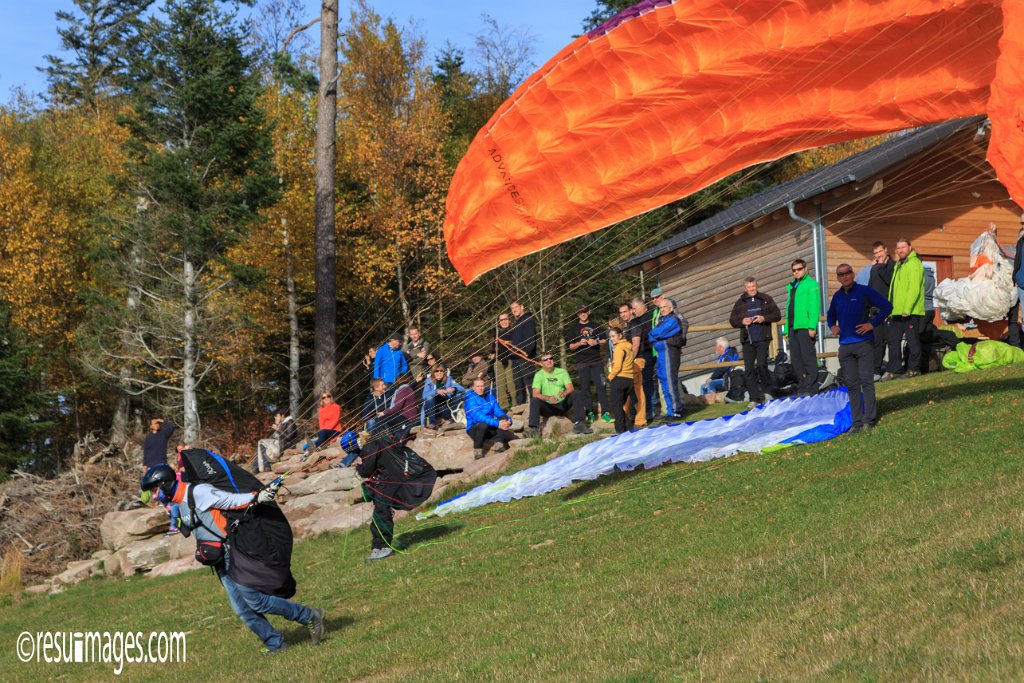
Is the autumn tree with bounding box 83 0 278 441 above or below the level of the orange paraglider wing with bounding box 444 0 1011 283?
above

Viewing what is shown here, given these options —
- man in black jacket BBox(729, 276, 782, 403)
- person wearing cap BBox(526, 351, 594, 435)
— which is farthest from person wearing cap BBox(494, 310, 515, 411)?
man in black jacket BBox(729, 276, 782, 403)

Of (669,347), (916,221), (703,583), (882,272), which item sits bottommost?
(703,583)

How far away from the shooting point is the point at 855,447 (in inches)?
410

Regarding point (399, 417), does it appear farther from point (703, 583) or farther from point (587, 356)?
point (703, 583)

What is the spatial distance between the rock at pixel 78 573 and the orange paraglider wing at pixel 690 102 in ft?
32.0

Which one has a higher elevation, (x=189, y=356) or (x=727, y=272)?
(x=727, y=272)

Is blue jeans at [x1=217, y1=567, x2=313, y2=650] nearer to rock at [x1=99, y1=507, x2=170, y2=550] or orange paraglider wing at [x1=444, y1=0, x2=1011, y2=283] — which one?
orange paraglider wing at [x1=444, y1=0, x2=1011, y2=283]

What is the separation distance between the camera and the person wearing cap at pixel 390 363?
16656 mm

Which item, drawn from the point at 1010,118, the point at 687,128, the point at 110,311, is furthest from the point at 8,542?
the point at 1010,118

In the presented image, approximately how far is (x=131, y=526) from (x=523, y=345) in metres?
6.79

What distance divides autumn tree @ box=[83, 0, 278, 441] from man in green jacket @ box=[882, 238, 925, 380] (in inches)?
614

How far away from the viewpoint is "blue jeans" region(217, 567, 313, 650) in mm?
8219

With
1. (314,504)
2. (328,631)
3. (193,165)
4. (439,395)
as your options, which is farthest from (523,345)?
(193,165)

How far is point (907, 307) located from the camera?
14141mm
